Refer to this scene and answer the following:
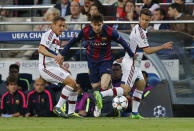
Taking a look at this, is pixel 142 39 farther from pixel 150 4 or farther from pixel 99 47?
pixel 150 4

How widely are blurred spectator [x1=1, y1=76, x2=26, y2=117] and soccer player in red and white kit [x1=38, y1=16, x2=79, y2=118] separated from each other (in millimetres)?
1960

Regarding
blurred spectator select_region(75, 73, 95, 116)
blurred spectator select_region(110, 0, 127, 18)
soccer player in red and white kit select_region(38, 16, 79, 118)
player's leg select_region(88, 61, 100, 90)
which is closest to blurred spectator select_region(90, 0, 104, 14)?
blurred spectator select_region(110, 0, 127, 18)

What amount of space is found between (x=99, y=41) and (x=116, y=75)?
5.56ft

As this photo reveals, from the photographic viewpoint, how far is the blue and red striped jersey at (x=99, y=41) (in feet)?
42.9

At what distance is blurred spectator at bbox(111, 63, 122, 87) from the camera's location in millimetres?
14587

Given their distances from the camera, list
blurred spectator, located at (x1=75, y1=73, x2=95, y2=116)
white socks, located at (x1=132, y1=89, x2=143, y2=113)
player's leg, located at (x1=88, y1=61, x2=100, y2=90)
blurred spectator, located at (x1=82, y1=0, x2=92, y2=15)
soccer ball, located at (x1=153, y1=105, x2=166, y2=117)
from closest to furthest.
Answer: player's leg, located at (x1=88, y1=61, x2=100, y2=90) < white socks, located at (x1=132, y1=89, x2=143, y2=113) < blurred spectator, located at (x1=75, y1=73, x2=95, y2=116) < soccer ball, located at (x1=153, y1=105, x2=166, y2=117) < blurred spectator, located at (x1=82, y1=0, x2=92, y2=15)

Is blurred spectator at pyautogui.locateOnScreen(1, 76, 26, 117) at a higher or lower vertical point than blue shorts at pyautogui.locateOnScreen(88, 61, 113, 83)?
lower

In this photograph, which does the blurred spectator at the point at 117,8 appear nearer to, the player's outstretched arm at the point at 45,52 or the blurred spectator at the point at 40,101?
the blurred spectator at the point at 40,101

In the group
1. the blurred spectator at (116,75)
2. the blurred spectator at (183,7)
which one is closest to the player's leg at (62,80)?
the blurred spectator at (116,75)

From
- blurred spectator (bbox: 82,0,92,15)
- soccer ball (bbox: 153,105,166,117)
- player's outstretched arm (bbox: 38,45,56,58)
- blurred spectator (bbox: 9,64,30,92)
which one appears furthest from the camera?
blurred spectator (bbox: 82,0,92,15)

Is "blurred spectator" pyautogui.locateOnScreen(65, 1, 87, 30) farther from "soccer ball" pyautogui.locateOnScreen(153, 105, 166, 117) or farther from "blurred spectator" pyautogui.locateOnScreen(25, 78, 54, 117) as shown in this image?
"soccer ball" pyautogui.locateOnScreen(153, 105, 166, 117)

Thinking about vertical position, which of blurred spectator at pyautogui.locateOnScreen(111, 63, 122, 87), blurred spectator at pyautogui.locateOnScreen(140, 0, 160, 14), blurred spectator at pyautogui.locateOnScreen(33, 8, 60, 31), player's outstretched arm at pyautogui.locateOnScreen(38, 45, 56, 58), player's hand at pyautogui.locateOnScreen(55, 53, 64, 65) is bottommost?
blurred spectator at pyautogui.locateOnScreen(111, 63, 122, 87)

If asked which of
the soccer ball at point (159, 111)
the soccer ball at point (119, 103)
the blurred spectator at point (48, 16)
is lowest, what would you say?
the soccer ball at point (159, 111)
